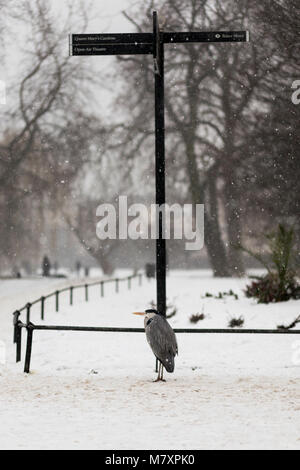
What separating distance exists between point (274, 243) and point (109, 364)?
785 cm

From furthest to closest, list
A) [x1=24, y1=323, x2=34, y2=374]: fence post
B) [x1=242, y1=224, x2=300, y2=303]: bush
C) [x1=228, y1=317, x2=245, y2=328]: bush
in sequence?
[x1=242, y1=224, x2=300, y2=303]: bush, [x1=228, y1=317, x2=245, y2=328]: bush, [x1=24, y1=323, x2=34, y2=374]: fence post

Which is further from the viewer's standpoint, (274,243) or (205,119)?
(205,119)

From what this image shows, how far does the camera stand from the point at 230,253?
31625mm

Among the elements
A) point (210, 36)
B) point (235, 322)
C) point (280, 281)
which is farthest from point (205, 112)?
point (210, 36)

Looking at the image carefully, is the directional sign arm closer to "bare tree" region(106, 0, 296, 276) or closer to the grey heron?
the grey heron

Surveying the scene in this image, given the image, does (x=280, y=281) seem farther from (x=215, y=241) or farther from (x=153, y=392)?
(x=215, y=241)

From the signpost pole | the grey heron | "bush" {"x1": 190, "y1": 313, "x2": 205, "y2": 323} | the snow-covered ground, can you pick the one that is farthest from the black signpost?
"bush" {"x1": 190, "y1": 313, "x2": 205, "y2": 323}

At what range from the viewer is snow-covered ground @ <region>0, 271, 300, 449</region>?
673 centimetres

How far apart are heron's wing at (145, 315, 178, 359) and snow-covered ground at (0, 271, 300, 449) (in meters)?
0.47

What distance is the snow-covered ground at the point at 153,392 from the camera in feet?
22.1

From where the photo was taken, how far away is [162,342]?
9.30m

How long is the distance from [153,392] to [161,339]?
2.28 ft

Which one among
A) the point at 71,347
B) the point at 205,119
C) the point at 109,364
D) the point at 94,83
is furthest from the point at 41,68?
A: the point at 109,364
